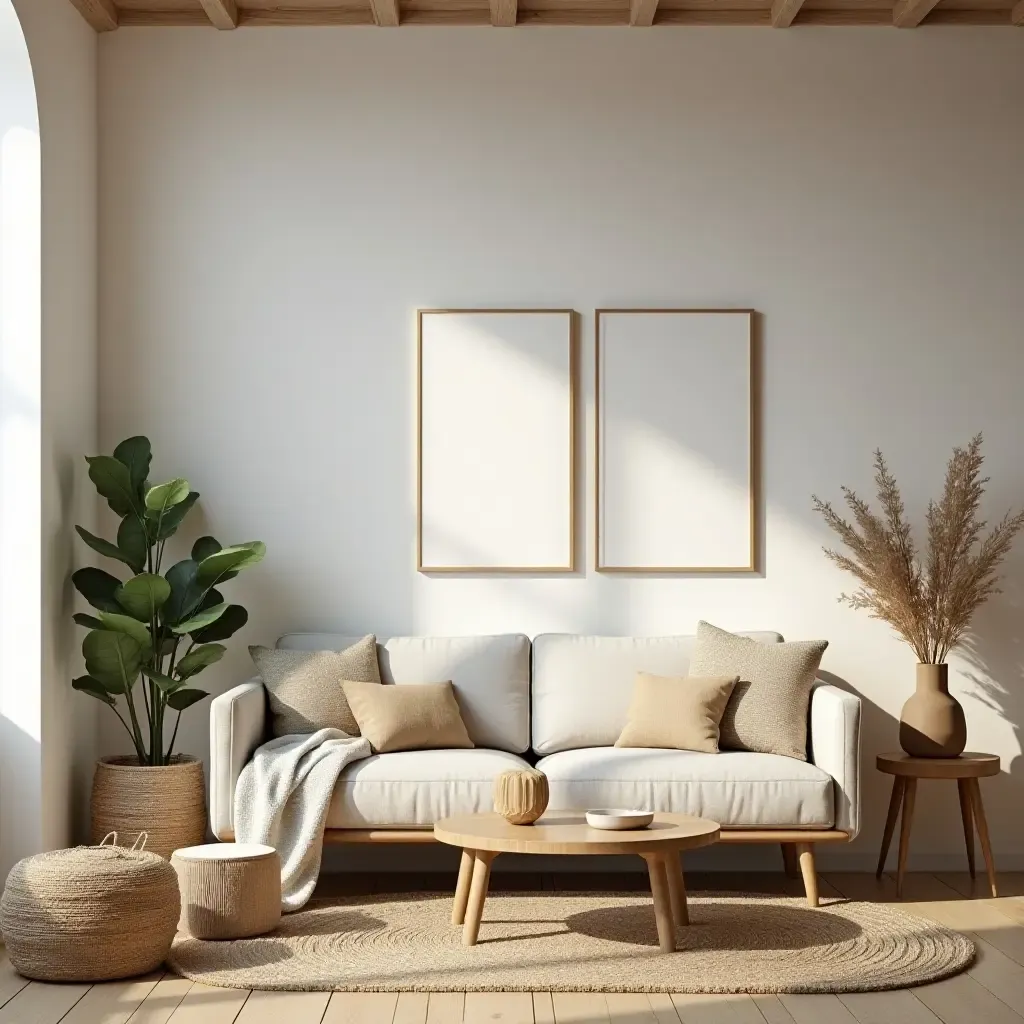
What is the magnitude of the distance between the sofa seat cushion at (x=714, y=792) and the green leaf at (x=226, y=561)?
1337 mm

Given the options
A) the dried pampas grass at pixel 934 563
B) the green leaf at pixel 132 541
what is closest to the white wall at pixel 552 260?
the dried pampas grass at pixel 934 563

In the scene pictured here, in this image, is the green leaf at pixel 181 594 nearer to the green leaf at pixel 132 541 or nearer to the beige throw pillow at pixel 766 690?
the green leaf at pixel 132 541

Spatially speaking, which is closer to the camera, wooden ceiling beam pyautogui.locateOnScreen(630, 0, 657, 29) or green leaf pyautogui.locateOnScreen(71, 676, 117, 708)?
green leaf pyautogui.locateOnScreen(71, 676, 117, 708)

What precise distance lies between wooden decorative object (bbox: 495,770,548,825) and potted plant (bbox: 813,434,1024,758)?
167 cm

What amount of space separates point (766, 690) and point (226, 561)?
1.96m

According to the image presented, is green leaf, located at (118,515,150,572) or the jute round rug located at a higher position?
green leaf, located at (118,515,150,572)

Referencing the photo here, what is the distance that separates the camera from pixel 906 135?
17.4 feet

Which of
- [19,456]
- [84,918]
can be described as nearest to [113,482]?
[19,456]

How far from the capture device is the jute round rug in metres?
3.57

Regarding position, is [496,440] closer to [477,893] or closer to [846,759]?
[846,759]

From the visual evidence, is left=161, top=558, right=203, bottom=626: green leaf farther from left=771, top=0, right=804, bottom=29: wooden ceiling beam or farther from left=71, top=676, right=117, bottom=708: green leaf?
left=771, top=0, right=804, bottom=29: wooden ceiling beam

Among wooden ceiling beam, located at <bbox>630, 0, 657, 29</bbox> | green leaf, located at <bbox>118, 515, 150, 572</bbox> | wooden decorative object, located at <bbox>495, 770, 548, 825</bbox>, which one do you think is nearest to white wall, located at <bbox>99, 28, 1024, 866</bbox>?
wooden ceiling beam, located at <bbox>630, 0, 657, 29</bbox>

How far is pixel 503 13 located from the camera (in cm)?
520

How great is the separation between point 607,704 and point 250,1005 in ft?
6.05
